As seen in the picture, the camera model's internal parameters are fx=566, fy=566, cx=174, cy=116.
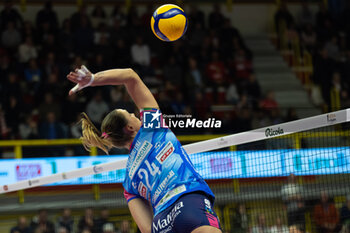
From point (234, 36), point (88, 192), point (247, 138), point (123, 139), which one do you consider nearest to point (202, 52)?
point (234, 36)

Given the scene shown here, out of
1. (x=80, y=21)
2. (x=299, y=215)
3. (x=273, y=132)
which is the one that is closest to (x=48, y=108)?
(x=80, y=21)

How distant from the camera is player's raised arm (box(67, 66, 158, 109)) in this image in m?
3.77

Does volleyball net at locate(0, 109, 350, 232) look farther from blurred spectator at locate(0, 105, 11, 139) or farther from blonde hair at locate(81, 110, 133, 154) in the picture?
blurred spectator at locate(0, 105, 11, 139)

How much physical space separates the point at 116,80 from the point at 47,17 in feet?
45.9

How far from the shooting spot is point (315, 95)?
1833 cm

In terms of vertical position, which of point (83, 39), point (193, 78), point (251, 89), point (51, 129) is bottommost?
point (51, 129)

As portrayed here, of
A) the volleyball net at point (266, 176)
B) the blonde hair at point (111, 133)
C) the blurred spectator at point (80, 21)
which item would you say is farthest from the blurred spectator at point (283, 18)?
the blonde hair at point (111, 133)

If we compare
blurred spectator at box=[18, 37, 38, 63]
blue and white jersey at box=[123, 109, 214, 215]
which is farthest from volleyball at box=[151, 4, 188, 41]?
blurred spectator at box=[18, 37, 38, 63]

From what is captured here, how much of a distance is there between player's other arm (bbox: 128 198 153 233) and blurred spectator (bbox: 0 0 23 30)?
13.6 meters

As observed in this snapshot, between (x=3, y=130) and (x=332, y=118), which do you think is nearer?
(x=332, y=118)

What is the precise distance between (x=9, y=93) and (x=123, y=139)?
35.0 ft

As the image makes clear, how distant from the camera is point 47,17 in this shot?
1722 centimetres

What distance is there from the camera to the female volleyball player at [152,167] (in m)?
3.83

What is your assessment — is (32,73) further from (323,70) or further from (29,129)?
(323,70)
